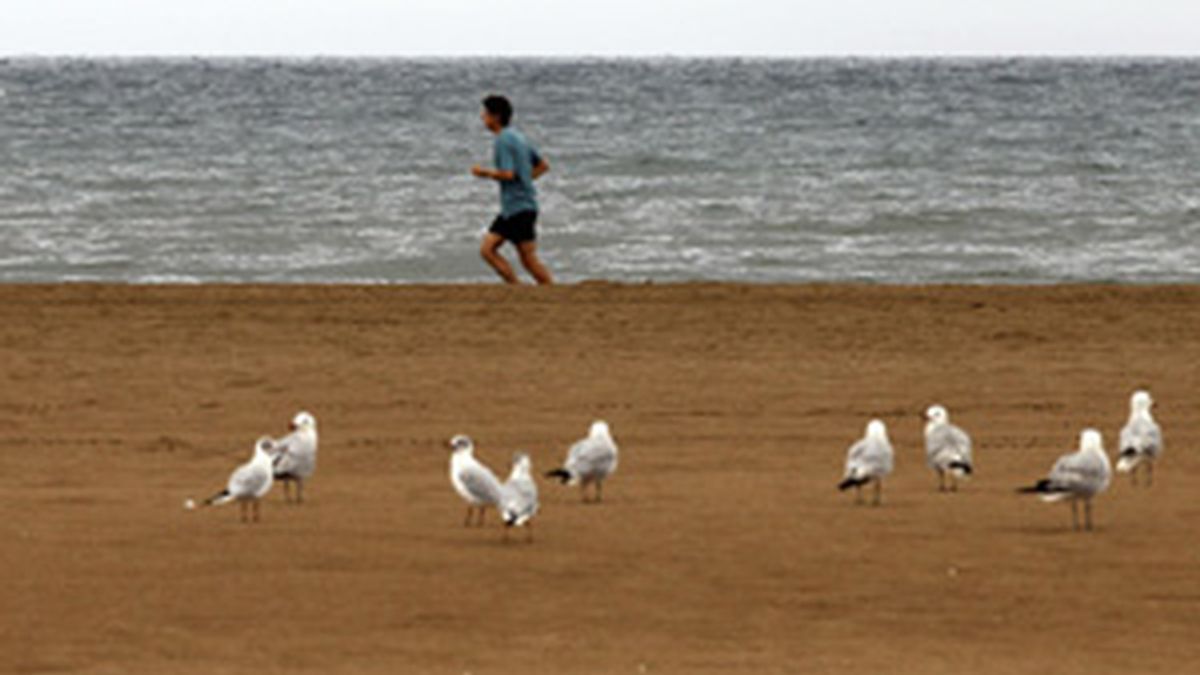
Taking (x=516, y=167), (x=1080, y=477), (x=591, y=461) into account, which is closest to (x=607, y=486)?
(x=591, y=461)

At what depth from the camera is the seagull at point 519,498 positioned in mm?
11109

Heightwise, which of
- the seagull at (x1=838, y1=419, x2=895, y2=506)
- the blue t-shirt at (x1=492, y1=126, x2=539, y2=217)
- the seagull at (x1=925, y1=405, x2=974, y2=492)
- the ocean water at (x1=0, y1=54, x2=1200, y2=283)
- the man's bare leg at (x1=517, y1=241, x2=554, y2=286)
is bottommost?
the seagull at (x1=838, y1=419, x2=895, y2=506)

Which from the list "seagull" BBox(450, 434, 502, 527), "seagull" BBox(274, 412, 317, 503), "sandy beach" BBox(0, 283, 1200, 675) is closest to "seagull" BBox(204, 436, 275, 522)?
"sandy beach" BBox(0, 283, 1200, 675)

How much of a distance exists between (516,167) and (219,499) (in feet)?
30.9

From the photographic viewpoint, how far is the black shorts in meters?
21.2

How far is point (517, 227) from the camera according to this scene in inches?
840

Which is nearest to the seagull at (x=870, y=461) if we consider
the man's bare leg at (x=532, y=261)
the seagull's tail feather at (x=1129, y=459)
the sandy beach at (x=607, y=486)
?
the sandy beach at (x=607, y=486)

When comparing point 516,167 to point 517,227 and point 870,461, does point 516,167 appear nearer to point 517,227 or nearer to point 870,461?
point 517,227

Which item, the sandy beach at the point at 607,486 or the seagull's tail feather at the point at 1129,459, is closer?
the sandy beach at the point at 607,486

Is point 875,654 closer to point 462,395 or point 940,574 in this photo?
point 940,574

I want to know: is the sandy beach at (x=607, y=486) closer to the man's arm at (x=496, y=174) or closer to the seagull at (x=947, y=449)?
the seagull at (x=947, y=449)

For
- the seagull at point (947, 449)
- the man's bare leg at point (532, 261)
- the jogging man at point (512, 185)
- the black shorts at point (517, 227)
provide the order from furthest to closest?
the man's bare leg at point (532, 261)
the black shorts at point (517, 227)
the jogging man at point (512, 185)
the seagull at point (947, 449)

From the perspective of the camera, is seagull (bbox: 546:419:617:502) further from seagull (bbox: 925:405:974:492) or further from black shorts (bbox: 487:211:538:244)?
black shorts (bbox: 487:211:538:244)

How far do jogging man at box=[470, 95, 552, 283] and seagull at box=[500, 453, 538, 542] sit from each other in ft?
29.0
